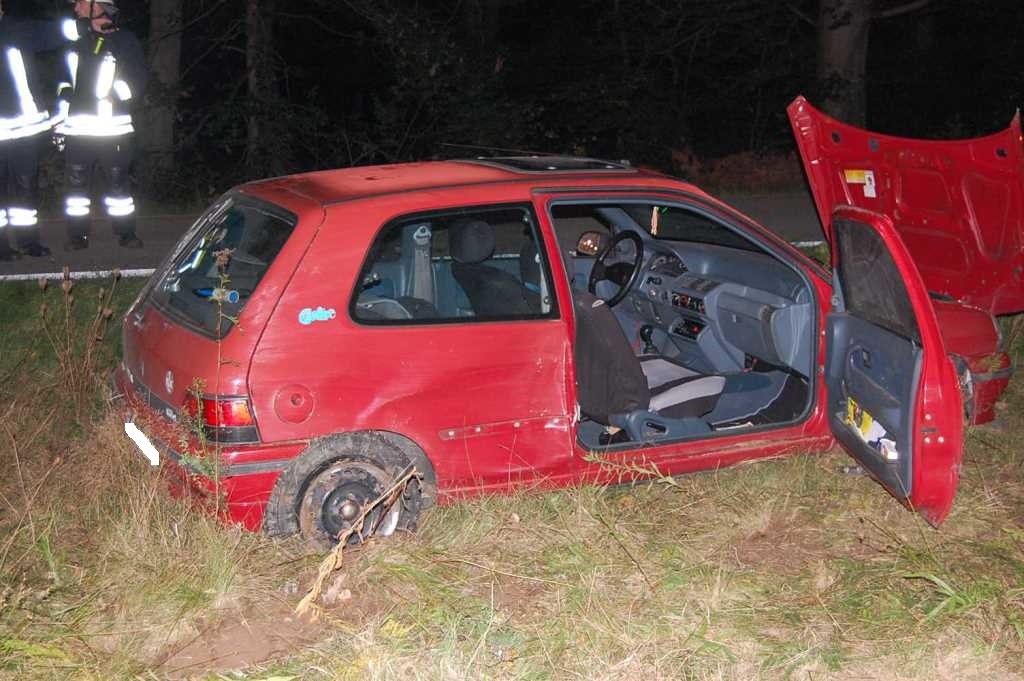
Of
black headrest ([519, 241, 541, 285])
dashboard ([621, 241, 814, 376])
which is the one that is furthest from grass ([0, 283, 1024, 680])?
black headrest ([519, 241, 541, 285])

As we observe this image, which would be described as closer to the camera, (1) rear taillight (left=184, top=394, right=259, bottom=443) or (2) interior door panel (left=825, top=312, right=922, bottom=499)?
(1) rear taillight (left=184, top=394, right=259, bottom=443)

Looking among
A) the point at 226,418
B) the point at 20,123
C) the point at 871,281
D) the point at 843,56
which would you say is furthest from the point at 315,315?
the point at 843,56

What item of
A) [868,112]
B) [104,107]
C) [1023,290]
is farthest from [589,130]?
[1023,290]

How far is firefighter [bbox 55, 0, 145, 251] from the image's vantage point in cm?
974

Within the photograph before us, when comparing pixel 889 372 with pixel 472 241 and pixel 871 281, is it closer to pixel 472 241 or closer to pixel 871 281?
pixel 871 281

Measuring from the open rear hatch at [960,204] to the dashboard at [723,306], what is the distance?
71cm

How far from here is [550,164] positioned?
18.9 ft

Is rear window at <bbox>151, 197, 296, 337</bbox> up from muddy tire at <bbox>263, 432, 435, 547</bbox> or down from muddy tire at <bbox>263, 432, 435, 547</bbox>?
up

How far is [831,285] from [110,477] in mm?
3270

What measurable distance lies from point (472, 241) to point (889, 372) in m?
1.81

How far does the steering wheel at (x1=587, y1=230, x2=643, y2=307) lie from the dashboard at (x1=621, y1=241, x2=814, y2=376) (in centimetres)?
23

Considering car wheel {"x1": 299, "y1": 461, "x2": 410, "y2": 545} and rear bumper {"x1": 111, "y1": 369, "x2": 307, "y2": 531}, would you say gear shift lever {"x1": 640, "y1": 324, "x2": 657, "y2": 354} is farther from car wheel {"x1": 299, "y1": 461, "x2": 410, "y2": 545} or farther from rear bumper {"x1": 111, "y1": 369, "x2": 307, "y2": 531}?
rear bumper {"x1": 111, "y1": 369, "x2": 307, "y2": 531}

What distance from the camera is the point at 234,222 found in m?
5.29

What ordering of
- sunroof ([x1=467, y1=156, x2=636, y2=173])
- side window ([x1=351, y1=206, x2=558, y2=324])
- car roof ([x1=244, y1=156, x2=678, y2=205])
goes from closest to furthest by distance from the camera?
1. side window ([x1=351, y1=206, x2=558, y2=324])
2. car roof ([x1=244, y1=156, x2=678, y2=205])
3. sunroof ([x1=467, y1=156, x2=636, y2=173])
